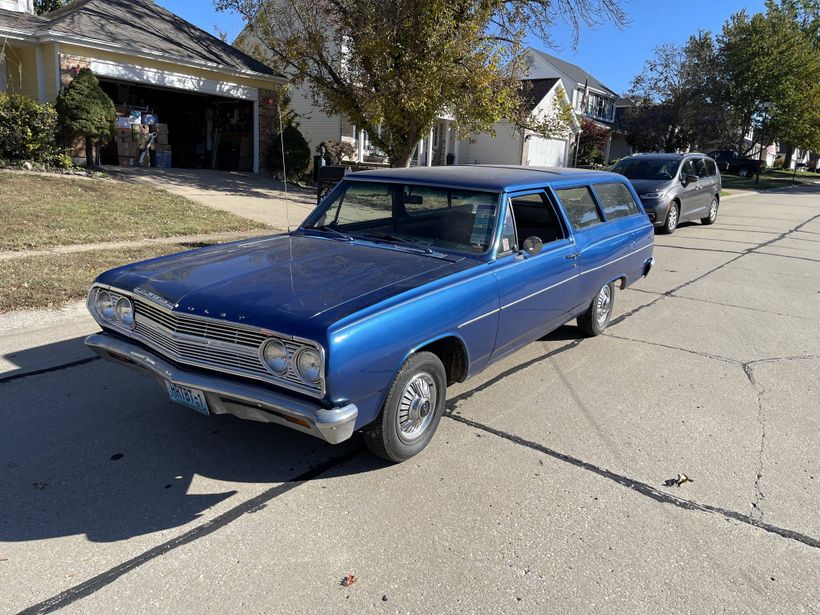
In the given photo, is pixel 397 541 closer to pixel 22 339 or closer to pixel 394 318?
pixel 394 318

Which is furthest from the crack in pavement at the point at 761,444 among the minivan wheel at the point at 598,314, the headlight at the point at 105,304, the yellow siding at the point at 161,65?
the yellow siding at the point at 161,65

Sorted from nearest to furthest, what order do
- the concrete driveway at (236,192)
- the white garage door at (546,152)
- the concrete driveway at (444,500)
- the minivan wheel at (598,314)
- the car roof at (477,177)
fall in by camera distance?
the concrete driveway at (444,500) < the car roof at (477,177) < the minivan wheel at (598,314) < the concrete driveway at (236,192) < the white garage door at (546,152)

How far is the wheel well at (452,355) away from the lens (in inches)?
146

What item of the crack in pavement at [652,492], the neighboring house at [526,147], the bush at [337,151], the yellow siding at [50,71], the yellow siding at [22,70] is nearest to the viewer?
the crack in pavement at [652,492]

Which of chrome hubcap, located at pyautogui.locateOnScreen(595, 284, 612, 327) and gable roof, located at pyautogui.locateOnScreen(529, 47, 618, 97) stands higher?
gable roof, located at pyautogui.locateOnScreen(529, 47, 618, 97)

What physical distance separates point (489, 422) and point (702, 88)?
124 feet

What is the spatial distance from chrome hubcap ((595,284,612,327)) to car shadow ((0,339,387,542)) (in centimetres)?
313

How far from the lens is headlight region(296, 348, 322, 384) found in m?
2.90

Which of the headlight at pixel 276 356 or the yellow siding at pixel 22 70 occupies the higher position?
the yellow siding at pixel 22 70

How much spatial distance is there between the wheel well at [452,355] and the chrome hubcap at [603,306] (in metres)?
2.49

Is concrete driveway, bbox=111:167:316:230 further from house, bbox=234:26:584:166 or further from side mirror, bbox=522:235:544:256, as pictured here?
side mirror, bbox=522:235:544:256

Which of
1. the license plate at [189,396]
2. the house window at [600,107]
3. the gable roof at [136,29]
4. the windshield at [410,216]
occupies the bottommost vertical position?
the license plate at [189,396]

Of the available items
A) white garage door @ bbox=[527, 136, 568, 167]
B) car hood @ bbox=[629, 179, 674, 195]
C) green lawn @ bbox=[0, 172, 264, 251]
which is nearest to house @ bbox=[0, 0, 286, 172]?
green lawn @ bbox=[0, 172, 264, 251]

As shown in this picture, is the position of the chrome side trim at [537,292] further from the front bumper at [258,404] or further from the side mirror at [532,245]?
the front bumper at [258,404]
